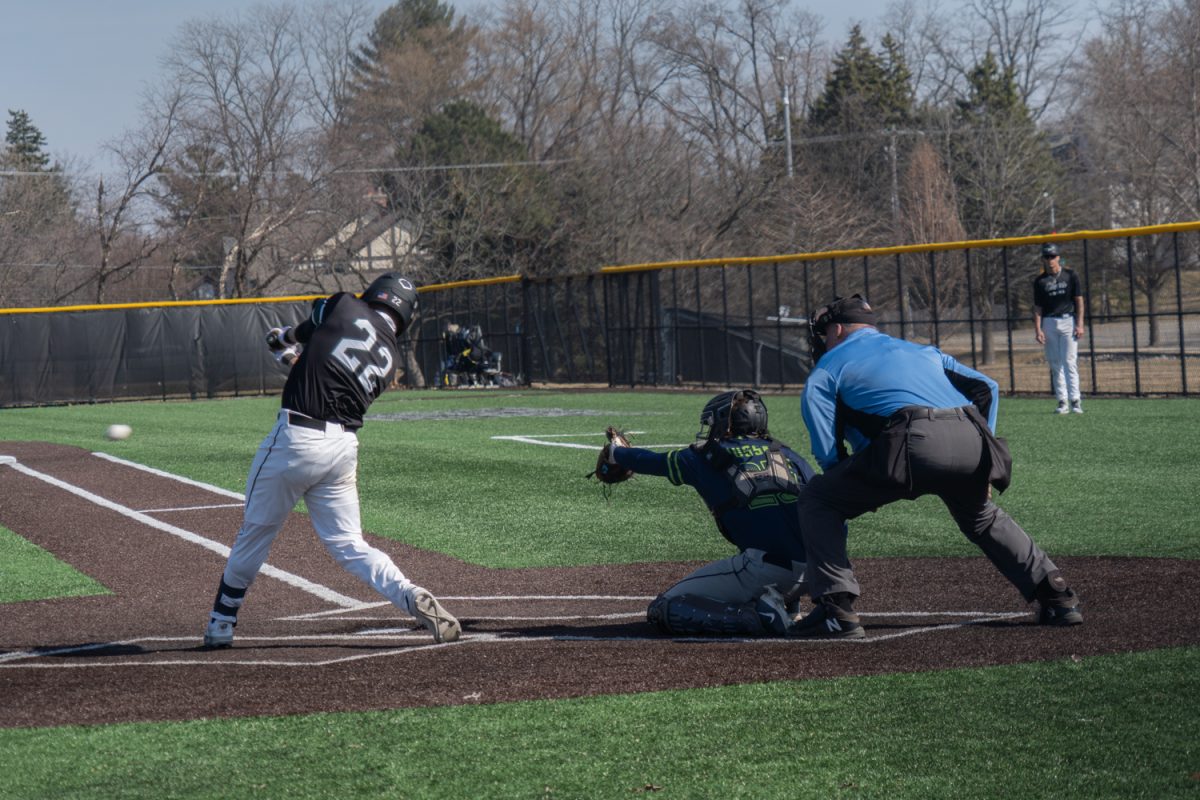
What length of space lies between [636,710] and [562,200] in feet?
142

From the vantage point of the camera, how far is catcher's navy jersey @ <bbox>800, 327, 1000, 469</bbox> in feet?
20.6

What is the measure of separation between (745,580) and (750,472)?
583mm

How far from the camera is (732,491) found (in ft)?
22.7

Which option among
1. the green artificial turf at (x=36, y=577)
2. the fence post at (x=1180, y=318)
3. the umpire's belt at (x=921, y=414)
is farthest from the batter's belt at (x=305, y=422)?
the fence post at (x=1180, y=318)

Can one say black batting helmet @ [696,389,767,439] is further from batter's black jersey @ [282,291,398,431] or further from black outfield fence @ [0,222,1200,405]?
black outfield fence @ [0,222,1200,405]

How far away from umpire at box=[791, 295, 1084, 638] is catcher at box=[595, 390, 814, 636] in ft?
1.25

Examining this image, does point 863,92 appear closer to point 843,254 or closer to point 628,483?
point 843,254

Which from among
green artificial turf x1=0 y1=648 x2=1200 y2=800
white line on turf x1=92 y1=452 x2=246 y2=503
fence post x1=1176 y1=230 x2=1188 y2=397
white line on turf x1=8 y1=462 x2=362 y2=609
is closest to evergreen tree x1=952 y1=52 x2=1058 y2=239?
fence post x1=1176 y1=230 x2=1188 y2=397

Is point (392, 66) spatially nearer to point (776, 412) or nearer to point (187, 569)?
point (776, 412)

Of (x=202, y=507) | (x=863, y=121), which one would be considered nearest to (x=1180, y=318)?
(x=202, y=507)

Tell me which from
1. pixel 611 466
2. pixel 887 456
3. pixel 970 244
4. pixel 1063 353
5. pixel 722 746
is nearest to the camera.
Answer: pixel 722 746

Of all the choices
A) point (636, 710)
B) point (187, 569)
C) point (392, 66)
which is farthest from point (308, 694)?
point (392, 66)

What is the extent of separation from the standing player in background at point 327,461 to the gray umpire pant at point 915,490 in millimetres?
1915

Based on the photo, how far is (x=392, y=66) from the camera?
5556 cm
